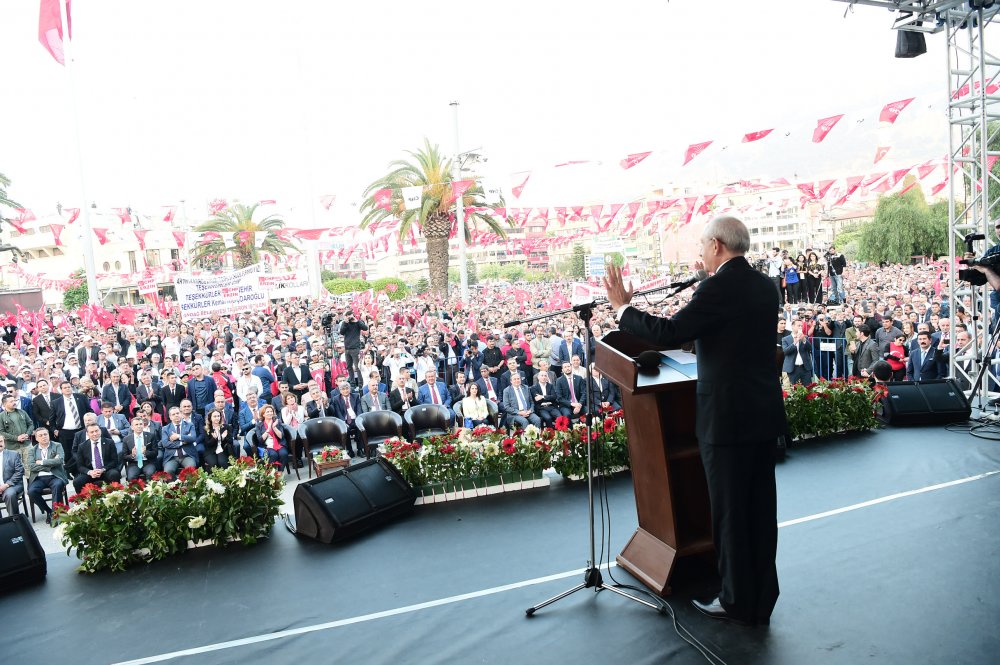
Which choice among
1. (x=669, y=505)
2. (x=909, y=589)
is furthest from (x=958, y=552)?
(x=669, y=505)

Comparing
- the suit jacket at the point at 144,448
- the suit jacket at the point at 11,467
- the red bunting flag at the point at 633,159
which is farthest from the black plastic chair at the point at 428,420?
the red bunting flag at the point at 633,159

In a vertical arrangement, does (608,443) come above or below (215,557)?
above

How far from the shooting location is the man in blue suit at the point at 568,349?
11.4 metres

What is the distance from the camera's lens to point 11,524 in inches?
178

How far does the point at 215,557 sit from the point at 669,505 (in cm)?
301

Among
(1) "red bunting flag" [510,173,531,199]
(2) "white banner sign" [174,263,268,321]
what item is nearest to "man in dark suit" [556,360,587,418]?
(2) "white banner sign" [174,263,268,321]

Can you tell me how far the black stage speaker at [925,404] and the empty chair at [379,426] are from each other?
5.35 metres

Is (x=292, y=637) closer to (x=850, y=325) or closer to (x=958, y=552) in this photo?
(x=958, y=552)

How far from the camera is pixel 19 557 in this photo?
14.2 feet

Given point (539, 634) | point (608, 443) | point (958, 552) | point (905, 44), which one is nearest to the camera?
point (539, 634)

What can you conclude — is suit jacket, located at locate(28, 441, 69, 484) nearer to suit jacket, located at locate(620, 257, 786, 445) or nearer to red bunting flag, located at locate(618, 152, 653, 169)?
suit jacket, located at locate(620, 257, 786, 445)

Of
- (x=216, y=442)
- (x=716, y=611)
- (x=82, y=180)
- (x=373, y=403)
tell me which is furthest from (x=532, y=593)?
(x=82, y=180)

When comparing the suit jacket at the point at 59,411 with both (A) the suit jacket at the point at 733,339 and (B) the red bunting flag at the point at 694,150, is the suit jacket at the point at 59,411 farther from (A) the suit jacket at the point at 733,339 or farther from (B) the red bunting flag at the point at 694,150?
(B) the red bunting flag at the point at 694,150

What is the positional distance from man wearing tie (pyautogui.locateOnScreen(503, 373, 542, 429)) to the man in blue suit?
199 centimetres
